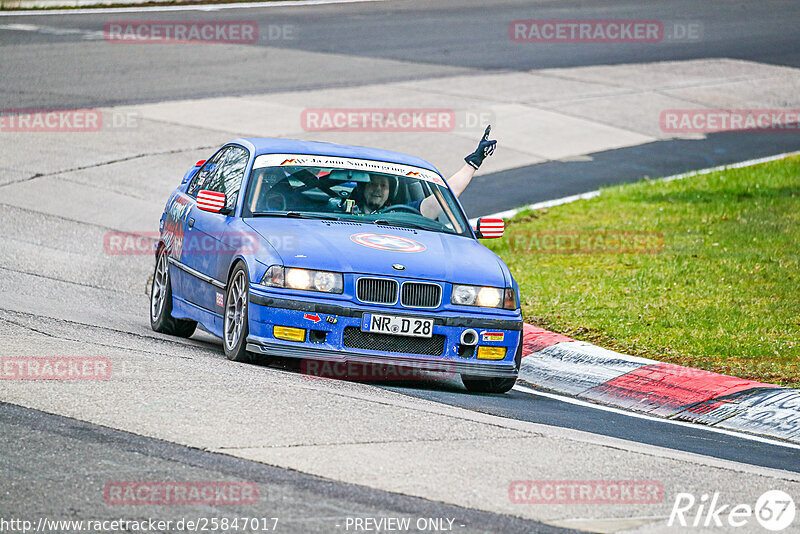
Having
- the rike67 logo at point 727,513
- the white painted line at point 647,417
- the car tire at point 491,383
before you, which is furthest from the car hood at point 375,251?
the rike67 logo at point 727,513

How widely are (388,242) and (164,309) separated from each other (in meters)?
2.33

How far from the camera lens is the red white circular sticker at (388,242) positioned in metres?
8.46

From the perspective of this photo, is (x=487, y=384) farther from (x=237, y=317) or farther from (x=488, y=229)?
(x=237, y=317)

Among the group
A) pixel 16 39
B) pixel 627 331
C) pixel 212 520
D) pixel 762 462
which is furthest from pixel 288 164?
pixel 16 39

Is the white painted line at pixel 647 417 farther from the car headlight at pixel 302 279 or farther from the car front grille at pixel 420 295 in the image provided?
the car headlight at pixel 302 279

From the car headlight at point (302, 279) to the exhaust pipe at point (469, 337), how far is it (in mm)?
861

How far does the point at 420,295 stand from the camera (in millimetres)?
8203

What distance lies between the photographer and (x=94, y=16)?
1182 inches

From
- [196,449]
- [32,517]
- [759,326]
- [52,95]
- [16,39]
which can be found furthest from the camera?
[16,39]

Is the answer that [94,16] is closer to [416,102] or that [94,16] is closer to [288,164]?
[416,102]

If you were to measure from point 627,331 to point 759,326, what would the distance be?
107 cm

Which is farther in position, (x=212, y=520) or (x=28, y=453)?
(x=28, y=453)

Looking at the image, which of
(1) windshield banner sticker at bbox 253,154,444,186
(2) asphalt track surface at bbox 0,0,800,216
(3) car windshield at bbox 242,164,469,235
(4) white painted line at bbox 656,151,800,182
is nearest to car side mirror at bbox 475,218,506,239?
(3) car windshield at bbox 242,164,469,235

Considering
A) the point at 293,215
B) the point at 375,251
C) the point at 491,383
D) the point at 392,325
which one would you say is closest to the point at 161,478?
the point at 392,325
